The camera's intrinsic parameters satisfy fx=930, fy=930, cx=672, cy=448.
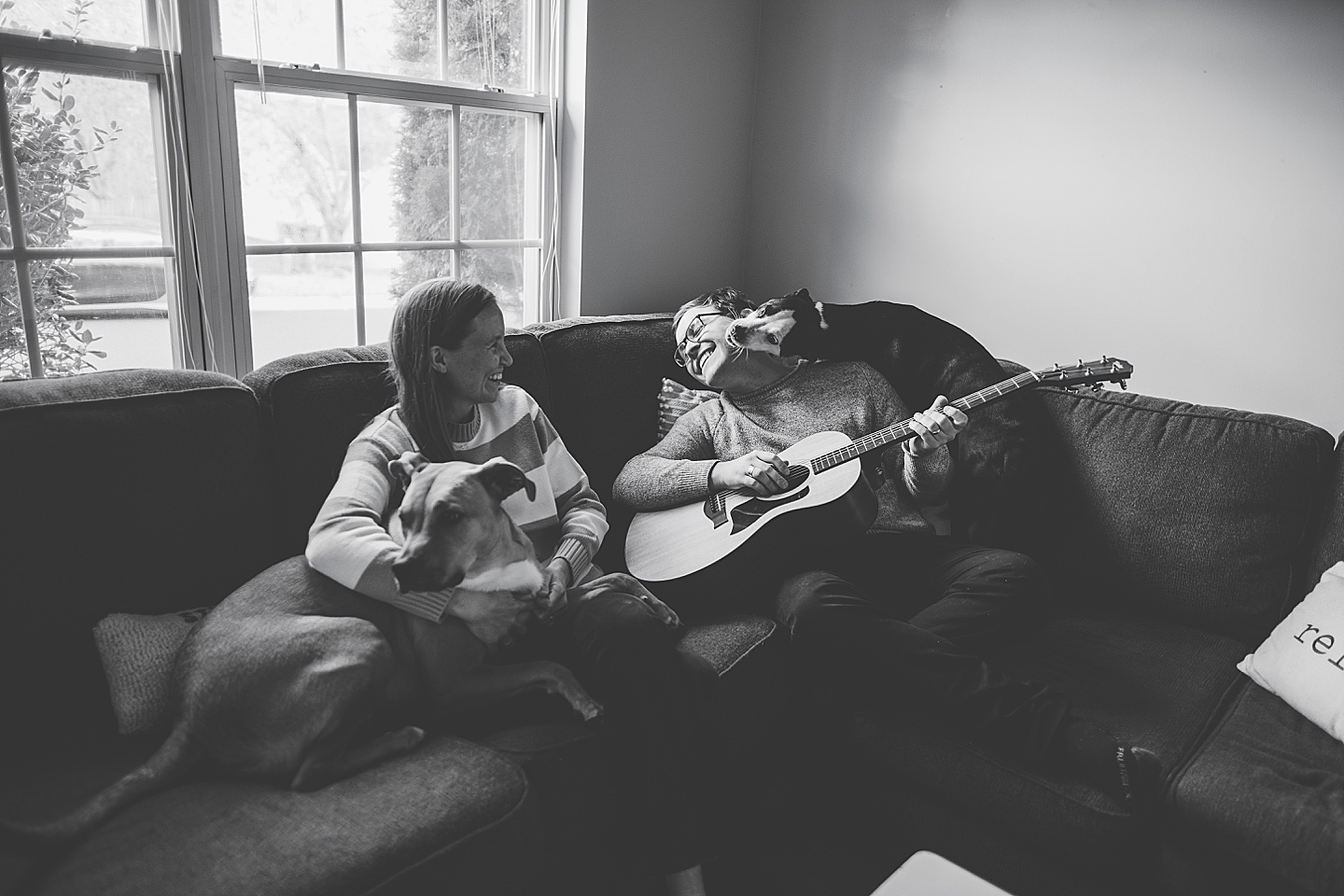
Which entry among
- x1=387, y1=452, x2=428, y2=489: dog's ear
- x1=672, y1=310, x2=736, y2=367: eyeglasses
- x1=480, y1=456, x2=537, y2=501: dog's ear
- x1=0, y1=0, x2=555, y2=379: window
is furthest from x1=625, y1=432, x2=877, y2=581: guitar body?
x1=0, y1=0, x2=555, y2=379: window

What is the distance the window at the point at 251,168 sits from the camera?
1836 millimetres

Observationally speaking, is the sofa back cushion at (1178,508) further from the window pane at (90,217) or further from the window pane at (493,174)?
the window pane at (90,217)

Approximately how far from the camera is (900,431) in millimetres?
1977

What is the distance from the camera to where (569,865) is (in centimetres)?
158

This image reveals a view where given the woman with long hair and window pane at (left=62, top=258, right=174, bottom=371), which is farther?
window pane at (left=62, top=258, right=174, bottom=371)

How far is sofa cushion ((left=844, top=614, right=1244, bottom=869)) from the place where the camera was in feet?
4.92

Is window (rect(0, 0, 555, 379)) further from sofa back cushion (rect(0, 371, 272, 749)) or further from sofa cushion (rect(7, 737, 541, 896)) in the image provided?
sofa cushion (rect(7, 737, 541, 896))

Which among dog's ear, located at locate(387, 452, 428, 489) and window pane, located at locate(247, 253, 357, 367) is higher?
window pane, located at locate(247, 253, 357, 367)

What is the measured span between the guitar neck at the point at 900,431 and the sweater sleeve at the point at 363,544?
2.81 feet

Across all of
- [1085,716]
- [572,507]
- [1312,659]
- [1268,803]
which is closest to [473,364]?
[572,507]

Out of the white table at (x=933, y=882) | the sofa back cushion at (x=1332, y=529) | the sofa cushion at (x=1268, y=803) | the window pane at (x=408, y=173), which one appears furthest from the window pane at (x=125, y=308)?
the sofa back cushion at (x=1332, y=529)

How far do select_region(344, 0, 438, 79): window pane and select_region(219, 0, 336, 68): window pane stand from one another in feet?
0.17

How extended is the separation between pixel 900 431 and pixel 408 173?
1.39 m

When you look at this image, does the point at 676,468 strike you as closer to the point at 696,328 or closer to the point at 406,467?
the point at 696,328
